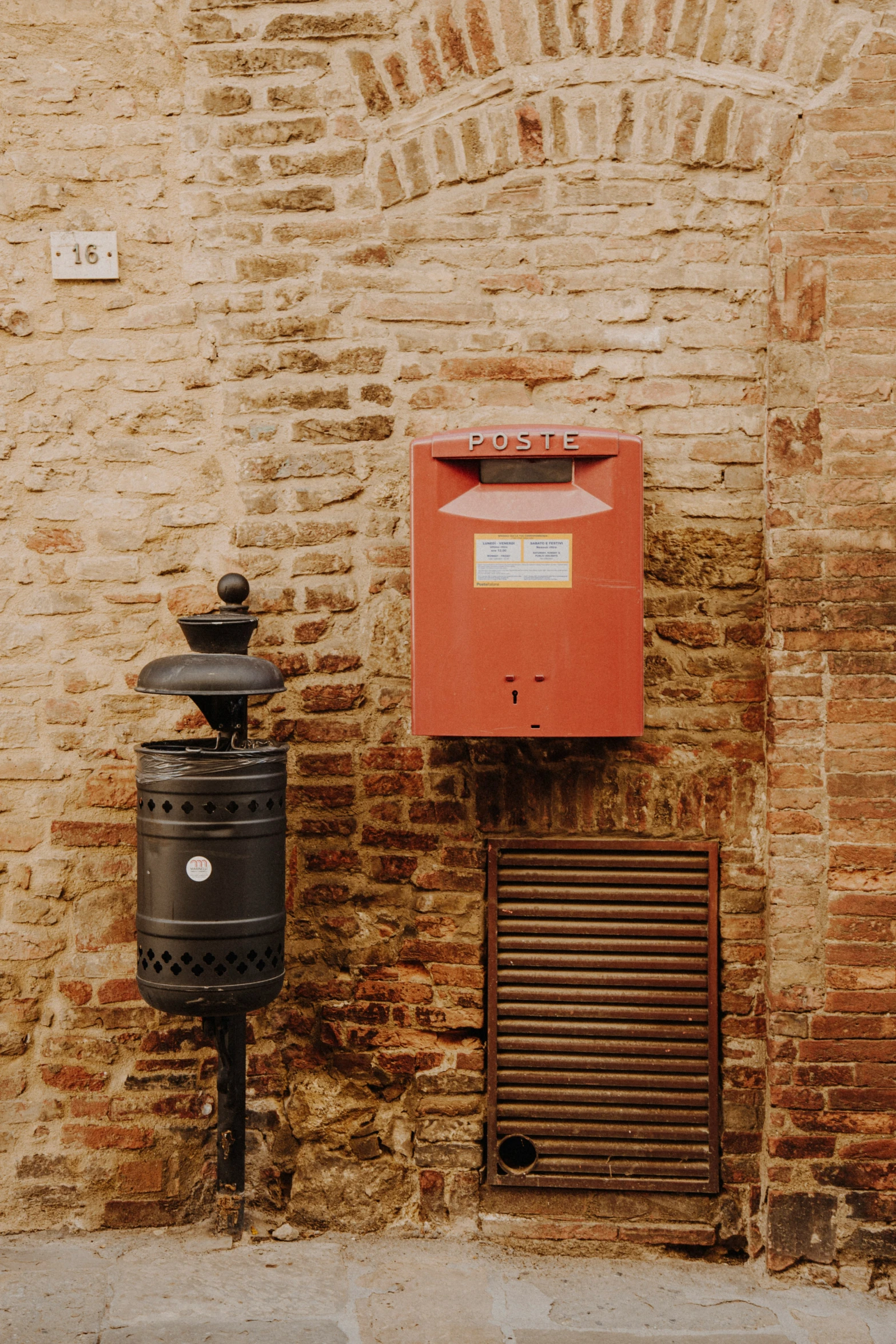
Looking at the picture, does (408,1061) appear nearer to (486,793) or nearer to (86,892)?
(486,793)

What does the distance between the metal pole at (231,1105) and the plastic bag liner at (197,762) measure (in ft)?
2.35

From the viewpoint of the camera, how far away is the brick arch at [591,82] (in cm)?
302

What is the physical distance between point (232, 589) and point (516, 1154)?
1.90 meters

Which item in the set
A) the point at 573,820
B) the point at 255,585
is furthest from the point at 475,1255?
the point at 255,585

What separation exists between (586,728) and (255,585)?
1157 millimetres

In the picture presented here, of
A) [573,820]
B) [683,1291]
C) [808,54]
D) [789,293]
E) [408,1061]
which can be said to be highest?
[808,54]

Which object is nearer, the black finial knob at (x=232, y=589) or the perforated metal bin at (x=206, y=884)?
the perforated metal bin at (x=206, y=884)

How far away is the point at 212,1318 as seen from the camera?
2.72 m

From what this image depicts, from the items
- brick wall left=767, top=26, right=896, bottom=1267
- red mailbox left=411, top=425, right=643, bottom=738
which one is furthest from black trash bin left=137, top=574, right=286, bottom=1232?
brick wall left=767, top=26, right=896, bottom=1267

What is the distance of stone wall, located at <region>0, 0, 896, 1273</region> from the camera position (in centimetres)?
301

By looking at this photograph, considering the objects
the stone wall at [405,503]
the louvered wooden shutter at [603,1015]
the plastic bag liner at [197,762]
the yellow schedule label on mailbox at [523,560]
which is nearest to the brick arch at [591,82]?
the stone wall at [405,503]

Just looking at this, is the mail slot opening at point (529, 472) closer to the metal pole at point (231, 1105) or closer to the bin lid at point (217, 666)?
the bin lid at point (217, 666)

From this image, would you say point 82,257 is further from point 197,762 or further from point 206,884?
point 206,884

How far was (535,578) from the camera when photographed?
9.10 ft
